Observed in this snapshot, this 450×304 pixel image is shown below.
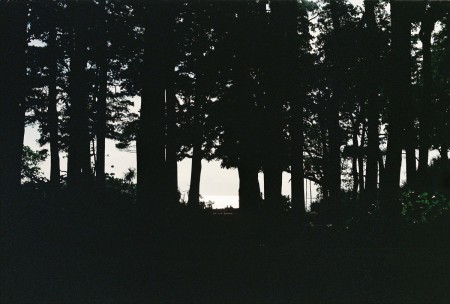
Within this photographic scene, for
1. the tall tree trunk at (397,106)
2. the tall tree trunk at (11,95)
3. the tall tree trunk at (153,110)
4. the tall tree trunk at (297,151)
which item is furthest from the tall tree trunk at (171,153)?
the tall tree trunk at (397,106)

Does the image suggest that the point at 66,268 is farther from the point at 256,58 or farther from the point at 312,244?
the point at 256,58

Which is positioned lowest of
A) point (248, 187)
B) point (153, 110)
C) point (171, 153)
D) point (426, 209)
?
point (426, 209)

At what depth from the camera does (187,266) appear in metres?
9.13

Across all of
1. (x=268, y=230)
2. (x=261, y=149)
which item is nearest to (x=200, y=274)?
(x=268, y=230)

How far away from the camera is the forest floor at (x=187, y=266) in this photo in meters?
8.53

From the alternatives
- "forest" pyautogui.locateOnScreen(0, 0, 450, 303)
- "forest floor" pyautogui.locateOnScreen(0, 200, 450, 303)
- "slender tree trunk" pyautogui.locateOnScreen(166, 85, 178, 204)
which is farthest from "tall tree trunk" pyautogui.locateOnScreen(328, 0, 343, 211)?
"forest floor" pyautogui.locateOnScreen(0, 200, 450, 303)

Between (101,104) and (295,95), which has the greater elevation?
(101,104)

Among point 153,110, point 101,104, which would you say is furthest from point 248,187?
point 153,110

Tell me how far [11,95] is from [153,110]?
358 cm

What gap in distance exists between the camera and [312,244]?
10398 mm

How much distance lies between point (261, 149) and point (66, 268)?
11.1 meters

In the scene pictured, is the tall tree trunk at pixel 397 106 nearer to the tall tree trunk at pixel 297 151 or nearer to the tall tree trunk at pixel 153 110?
the tall tree trunk at pixel 297 151

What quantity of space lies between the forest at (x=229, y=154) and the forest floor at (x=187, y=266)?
0.10 feet

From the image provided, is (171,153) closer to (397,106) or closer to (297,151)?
(297,151)
